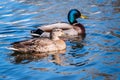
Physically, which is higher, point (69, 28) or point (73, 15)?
point (73, 15)

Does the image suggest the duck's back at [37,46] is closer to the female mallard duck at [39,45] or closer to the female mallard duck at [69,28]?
the female mallard duck at [39,45]

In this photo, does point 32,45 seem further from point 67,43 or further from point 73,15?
point 73,15

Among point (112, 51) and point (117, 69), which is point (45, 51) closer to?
point (112, 51)

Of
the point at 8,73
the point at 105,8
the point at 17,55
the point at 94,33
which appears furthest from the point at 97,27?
the point at 8,73

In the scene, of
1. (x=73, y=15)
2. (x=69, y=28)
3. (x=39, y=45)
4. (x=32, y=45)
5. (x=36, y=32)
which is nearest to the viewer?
(x=32, y=45)

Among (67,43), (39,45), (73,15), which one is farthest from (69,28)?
Result: (39,45)

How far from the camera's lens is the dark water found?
11.3 metres

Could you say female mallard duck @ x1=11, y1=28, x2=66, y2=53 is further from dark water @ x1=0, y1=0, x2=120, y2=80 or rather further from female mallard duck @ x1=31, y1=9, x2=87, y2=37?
female mallard duck @ x1=31, y1=9, x2=87, y2=37

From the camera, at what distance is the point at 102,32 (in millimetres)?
15430

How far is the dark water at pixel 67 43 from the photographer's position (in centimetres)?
1126

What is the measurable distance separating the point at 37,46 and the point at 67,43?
5.54 feet

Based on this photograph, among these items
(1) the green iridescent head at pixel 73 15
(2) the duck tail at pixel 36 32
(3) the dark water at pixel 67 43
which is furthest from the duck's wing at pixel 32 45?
(1) the green iridescent head at pixel 73 15

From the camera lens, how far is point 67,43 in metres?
14.8

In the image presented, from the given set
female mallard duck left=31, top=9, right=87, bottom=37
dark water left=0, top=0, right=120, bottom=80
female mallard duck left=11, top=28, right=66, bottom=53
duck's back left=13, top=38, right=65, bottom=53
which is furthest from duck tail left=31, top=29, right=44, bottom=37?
duck's back left=13, top=38, right=65, bottom=53
